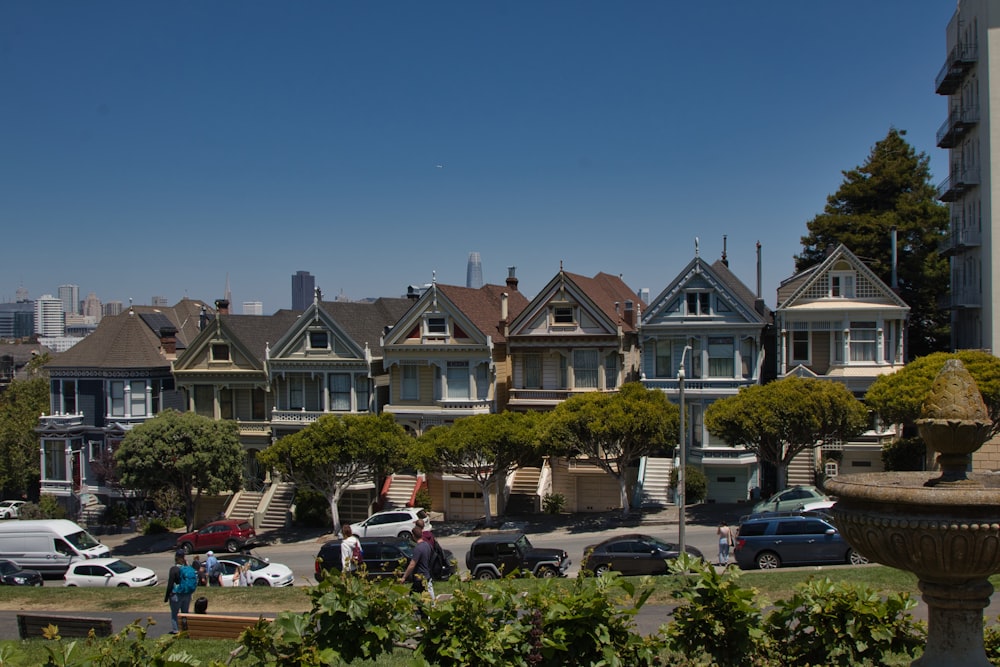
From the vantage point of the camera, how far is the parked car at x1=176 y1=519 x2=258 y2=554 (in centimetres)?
4112

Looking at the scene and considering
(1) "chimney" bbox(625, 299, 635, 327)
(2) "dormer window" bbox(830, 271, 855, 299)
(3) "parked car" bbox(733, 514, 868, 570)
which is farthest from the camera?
(1) "chimney" bbox(625, 299, 635, 327)

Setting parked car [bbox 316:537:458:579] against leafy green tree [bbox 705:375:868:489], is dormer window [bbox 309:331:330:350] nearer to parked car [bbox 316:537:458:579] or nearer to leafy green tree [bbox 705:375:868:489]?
leafy green tree [bbox 705:375:868:489]

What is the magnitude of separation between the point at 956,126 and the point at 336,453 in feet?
111

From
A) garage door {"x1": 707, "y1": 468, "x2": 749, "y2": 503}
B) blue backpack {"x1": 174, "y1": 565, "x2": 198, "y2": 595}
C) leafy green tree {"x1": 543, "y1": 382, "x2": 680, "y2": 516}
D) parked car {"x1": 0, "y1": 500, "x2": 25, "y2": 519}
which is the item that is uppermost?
leafy green tree {"x1": 543, "y1": 382, "x2": 680, "y2": 516}

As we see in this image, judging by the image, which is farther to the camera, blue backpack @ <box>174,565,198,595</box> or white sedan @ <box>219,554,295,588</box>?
white sedan @ <box>219,554,295,588</box>

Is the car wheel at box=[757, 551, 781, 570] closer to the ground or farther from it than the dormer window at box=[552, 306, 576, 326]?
closer to the ground

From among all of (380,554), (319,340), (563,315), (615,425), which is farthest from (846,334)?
(319,340)

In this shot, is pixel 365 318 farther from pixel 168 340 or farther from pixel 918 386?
pixel 918 386

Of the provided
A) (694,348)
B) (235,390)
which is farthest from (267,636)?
(235,390)

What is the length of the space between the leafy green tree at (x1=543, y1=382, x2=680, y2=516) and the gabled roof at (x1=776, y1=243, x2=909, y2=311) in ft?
27.8

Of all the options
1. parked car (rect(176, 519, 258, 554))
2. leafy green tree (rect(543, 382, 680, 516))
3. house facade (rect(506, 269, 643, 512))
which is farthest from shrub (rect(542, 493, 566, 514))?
parked car (rect(176, 519, 258, 554))

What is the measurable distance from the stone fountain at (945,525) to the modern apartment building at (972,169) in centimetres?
3469

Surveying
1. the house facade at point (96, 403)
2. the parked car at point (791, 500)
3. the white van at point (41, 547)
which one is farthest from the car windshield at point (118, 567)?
the parked car at point (791, 500)

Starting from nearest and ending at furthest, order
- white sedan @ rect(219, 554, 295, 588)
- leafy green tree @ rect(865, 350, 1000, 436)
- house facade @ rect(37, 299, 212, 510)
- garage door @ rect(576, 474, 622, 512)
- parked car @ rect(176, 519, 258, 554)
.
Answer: white sedan @ rect(219, 554, 295, 588) → leafy green tree @ rect(865, 350, 1000, 436) → parked car @ rect(176, 519, 258, 554) → garage door @ rect(576, 474, 622, 512) → house facade @ rect(37, 299, 212, 510)
